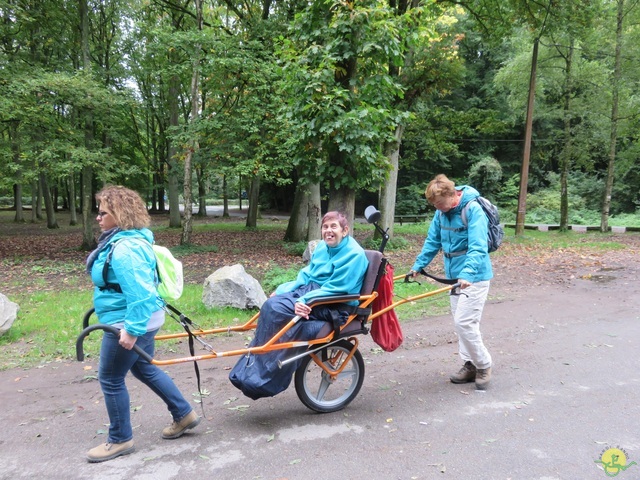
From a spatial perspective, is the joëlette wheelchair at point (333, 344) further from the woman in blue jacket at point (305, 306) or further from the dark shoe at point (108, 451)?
the dark shoe at point (108, 451)

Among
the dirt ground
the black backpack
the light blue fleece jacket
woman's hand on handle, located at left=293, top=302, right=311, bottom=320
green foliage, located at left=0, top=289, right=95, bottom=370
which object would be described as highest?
the black backpack

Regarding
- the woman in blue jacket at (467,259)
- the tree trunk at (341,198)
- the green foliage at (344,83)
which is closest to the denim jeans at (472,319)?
the woman in blue jacket at (467,259)

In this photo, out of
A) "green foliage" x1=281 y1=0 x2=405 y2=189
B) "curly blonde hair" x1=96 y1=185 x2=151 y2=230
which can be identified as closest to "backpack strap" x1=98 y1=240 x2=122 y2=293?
"curly blonde hair" x1=96 y1=185 x2=151 y2=230

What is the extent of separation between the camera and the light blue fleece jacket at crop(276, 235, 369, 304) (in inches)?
142

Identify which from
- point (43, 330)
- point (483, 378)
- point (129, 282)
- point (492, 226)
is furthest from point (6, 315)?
point (492, 226)

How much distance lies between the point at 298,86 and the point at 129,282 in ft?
20.6

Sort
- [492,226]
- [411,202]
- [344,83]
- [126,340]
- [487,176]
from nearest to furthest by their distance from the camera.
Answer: [126,340]
[492,226]
[344,83]
[487,176]
[411,202]

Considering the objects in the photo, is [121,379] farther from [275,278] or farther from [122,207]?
[275,278]

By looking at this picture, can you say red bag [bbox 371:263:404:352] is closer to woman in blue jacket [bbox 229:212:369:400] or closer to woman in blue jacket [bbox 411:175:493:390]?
woman in blue jacket [bbox 229:212:369:400]

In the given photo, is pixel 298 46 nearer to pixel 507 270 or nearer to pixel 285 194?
pixel 507 270

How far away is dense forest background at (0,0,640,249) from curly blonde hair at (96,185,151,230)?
547 centimetres

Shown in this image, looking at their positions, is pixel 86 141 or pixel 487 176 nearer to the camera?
pixel 86 141

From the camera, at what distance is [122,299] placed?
3027 millimetres

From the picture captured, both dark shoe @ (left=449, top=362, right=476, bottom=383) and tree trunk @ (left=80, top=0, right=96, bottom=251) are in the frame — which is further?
tree trunk @ (left=80, top=0, right=96, bottom=251)
